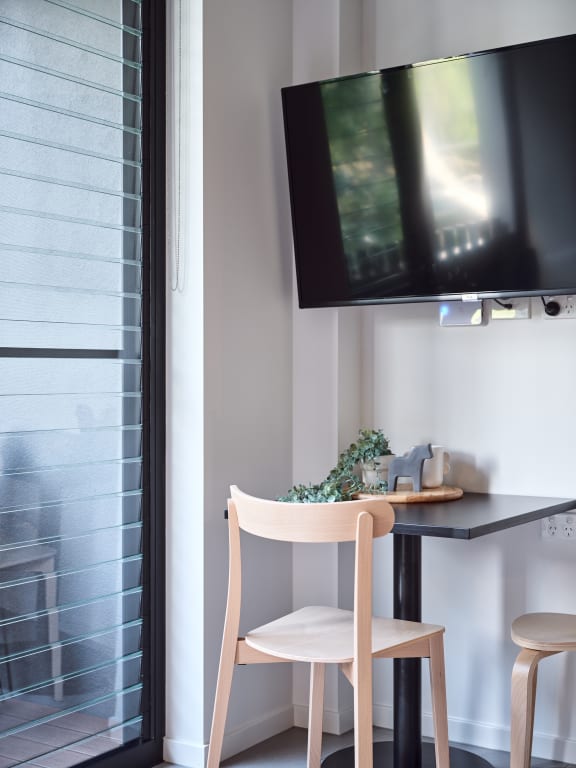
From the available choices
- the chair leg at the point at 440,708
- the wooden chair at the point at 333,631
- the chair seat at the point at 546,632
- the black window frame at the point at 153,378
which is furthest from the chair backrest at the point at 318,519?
the black window frame at the point at 153,378

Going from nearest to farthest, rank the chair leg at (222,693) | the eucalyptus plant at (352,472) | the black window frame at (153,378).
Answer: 1. the chair leg at (222,693)
2. the eucalyptus plant at (352,472)
3. the black window frame at (153,378)

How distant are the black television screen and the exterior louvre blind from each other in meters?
0.55

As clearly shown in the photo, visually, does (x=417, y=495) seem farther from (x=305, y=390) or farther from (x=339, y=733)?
(x=339, y=733)

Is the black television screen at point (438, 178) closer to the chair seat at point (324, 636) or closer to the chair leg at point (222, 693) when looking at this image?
the chair seat at point (324, 636)

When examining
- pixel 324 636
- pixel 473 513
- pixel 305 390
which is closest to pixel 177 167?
pixel 305 390

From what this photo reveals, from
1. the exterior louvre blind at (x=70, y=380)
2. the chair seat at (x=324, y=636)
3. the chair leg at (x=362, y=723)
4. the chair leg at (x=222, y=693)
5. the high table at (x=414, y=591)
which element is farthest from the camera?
the high table at (x=414, y=591)

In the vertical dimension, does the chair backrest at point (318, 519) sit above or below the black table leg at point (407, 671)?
above

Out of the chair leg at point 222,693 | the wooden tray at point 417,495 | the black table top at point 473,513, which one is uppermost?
the wooden tray at point 417,495

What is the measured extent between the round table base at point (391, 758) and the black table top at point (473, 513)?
0.71 m

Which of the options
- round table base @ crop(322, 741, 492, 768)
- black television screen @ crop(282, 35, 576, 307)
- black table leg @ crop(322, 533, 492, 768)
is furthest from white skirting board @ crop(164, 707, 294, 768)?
black television screen @ crop(282, 35, 576, 307)

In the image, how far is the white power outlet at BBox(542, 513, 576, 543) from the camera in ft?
9.02

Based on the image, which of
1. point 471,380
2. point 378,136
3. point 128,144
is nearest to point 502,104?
point 378,136

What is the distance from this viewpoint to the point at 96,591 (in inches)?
101

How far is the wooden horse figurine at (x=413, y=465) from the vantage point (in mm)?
2648
